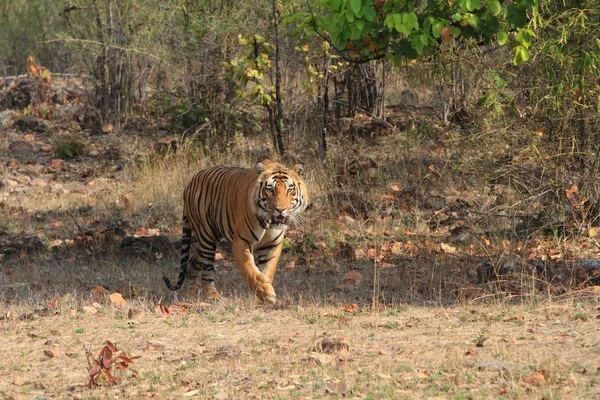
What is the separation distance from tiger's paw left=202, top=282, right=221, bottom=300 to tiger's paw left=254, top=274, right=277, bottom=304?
0.67m

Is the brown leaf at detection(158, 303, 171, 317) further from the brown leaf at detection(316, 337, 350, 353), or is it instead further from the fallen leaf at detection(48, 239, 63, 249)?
the fallen leaf at detection(48, 239, 63, 249)

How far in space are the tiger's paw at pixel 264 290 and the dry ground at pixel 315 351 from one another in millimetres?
181

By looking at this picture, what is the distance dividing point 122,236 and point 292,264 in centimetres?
218

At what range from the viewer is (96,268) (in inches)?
391

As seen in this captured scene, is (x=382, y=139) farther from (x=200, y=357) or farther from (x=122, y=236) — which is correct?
(x=200, y=357)

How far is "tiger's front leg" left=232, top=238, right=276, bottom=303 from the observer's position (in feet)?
26.0

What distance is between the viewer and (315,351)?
6.01m

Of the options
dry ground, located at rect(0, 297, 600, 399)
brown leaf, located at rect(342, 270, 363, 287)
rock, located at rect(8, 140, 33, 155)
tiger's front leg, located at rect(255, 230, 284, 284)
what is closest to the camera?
dry ground, located at rect(0, 297, 600, 399)

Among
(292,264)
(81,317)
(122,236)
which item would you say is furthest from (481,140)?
(81,317)

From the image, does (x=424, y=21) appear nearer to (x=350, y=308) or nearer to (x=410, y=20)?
(x=410, y=20)

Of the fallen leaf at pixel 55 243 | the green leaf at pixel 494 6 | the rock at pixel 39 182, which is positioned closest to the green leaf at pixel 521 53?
the green leaf at pixel 494 6

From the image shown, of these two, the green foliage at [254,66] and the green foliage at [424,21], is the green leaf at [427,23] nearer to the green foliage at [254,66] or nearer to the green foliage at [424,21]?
the green foliage at [424,21]

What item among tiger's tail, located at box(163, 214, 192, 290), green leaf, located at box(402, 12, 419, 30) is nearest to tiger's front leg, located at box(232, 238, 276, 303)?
tiger's tail, located at box(163, 214, 192, 290)

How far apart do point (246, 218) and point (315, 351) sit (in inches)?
98.9
